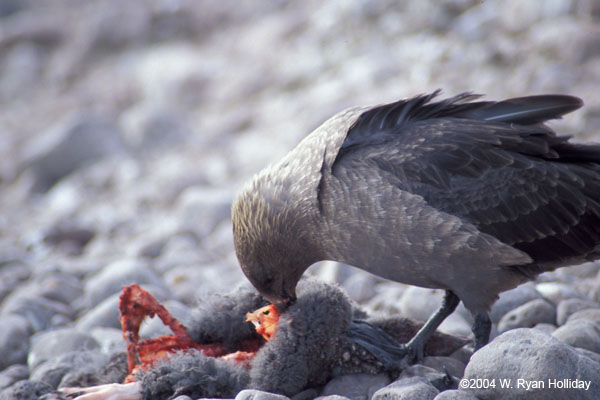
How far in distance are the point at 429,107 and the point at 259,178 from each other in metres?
1.07

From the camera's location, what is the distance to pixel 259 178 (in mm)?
4145

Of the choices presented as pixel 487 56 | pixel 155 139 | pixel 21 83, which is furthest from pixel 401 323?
pixel 21 83

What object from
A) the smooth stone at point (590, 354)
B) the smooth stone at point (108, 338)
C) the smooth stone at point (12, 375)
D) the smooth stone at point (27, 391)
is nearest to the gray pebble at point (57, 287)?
the smooth stone at point (108, 338)

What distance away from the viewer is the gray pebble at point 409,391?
323 centimetres

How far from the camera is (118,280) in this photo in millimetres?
5551

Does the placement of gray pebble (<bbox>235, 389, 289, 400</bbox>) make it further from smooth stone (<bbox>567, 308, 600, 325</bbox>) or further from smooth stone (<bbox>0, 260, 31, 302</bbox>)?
smooth stone (<bbox>0, 260, 31, 302</bbox>)

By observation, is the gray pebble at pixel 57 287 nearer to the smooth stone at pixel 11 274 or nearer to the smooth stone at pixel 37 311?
the smooth stone at pixel 37 311

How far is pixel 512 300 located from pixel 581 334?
0.75 meters

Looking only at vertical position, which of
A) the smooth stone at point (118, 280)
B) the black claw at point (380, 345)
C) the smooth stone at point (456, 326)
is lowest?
the smooth stone at point (456, 326)

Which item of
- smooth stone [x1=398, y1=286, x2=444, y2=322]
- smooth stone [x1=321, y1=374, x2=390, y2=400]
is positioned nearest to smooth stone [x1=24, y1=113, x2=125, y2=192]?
smooth stone [x1=398, y1=286, x2=444, y2=322]

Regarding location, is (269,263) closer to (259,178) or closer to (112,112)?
(259,178)

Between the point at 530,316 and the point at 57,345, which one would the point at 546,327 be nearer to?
the point at 530,316

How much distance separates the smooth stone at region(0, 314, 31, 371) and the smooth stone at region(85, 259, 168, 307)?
0.60m

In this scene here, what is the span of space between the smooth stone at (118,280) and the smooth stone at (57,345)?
753mm
